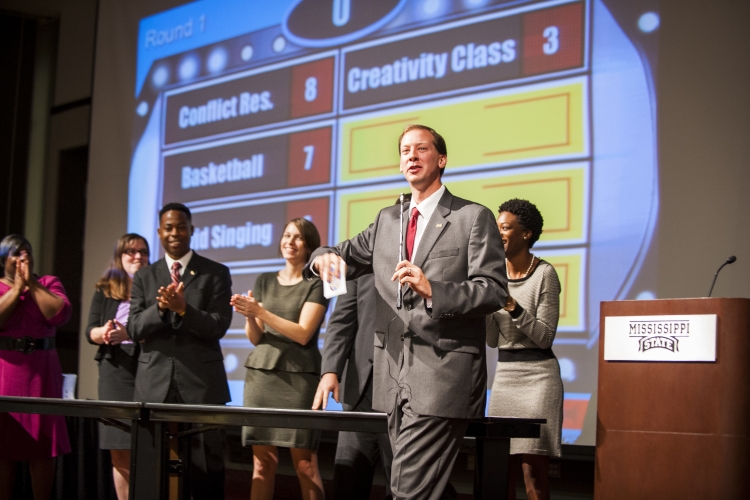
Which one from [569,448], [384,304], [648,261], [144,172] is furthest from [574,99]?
[144,172]

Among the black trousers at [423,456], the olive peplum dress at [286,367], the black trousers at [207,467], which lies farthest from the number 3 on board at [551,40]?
the black trousers at [423,456]

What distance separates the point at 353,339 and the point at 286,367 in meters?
0.49

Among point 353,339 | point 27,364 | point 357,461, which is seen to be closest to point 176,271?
point 353,339

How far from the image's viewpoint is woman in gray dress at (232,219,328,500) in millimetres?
3316

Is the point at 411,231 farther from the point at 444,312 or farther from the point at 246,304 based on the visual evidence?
the point at 246,304

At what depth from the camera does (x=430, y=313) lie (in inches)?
74.9

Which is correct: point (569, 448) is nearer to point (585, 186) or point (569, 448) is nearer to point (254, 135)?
point (585, 186)

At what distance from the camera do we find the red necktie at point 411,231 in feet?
6.89

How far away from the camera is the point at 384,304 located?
2090mm

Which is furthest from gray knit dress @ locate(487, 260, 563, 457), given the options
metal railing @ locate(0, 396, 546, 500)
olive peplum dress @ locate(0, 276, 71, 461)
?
olive peplum dress @ locate(0, 276, 71, 461)

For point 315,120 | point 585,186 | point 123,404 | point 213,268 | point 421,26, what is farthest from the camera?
point 315,120

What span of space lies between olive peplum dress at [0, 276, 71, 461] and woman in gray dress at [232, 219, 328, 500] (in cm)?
106

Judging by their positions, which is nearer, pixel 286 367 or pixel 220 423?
pixel 220 423

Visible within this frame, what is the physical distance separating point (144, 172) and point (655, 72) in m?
3.56
